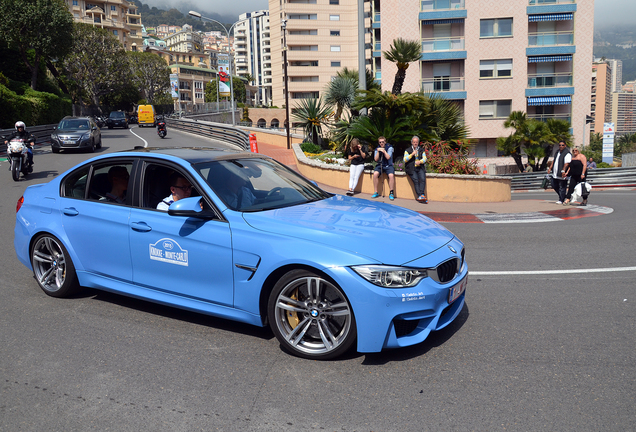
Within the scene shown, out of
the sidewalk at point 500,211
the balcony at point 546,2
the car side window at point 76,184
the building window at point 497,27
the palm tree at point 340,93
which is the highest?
the balcony at point 546,2

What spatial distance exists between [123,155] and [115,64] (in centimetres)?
7159

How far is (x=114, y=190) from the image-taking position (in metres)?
5.38

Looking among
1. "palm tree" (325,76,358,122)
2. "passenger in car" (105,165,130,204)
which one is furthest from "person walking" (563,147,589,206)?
"palm tree" (325,76,358,122)

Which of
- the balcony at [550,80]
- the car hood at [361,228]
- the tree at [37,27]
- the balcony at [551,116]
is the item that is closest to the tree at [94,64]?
the tree at [37,27]

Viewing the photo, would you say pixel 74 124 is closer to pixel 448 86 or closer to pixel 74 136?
pixel 74 136

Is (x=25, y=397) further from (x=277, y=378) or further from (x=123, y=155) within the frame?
(x=123, y=155)

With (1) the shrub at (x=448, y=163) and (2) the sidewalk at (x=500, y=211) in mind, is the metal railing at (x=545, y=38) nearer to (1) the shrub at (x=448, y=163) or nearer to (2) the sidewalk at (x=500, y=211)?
(1) the shrub at (x=448, y=163)

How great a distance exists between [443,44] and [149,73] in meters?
64.0

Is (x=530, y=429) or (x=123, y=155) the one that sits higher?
(x=123, y=155)

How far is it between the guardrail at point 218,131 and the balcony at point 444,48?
63.3 ft

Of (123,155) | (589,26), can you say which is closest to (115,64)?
(589,26)

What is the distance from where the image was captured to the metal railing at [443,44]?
149 ft

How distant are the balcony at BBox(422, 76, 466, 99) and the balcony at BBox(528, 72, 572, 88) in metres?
5.69

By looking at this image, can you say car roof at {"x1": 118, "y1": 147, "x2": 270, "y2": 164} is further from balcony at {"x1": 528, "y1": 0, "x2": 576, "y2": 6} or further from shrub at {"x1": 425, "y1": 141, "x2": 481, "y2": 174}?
balcony at {"x1": 528, "y1": 0, "x2": 576, "y2": 6}
